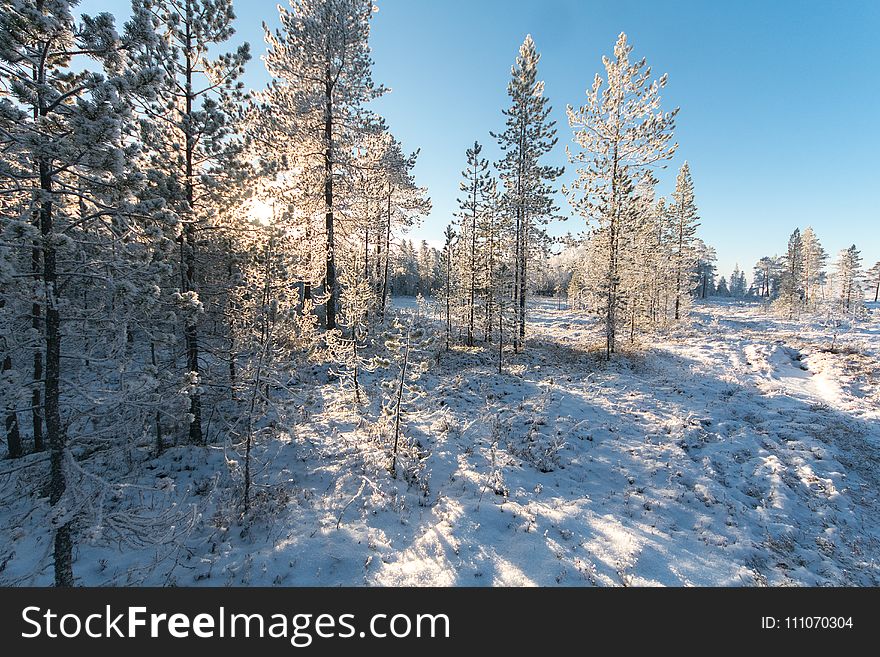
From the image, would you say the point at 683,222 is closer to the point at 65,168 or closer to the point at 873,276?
the point at 65,168

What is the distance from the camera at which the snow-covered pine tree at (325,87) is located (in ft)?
44.0

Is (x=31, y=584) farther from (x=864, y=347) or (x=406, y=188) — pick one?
(x=864, y=347)

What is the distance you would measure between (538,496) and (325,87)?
17.9 m

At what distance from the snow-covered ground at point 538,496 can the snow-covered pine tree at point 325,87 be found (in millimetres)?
7507

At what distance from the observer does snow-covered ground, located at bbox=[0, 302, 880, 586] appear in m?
5.17

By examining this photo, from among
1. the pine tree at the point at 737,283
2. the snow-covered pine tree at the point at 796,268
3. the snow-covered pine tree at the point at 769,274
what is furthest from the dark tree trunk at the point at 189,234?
the pine tree at the point at 737,283

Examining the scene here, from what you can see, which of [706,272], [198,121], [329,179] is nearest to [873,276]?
[706,272]

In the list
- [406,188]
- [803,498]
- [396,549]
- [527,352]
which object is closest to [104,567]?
[396,549]

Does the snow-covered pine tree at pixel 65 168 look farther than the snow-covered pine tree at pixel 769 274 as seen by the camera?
No

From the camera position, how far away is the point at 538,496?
24.2 ft

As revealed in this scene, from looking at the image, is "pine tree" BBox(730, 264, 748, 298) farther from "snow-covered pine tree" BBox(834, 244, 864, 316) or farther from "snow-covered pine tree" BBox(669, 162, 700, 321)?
"snow-covered pine tree" BBox(669, 162, 700, 321)

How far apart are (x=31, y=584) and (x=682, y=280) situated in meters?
48.7

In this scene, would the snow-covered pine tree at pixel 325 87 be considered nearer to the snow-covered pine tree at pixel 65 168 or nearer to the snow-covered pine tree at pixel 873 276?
the snow-covered pine tree at pixel 65 168

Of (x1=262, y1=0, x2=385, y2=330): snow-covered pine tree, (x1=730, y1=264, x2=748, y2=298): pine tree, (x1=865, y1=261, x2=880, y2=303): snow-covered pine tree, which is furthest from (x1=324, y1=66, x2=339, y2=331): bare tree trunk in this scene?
(x1=730, y1=264, x2=748, y2=298): pine tree
